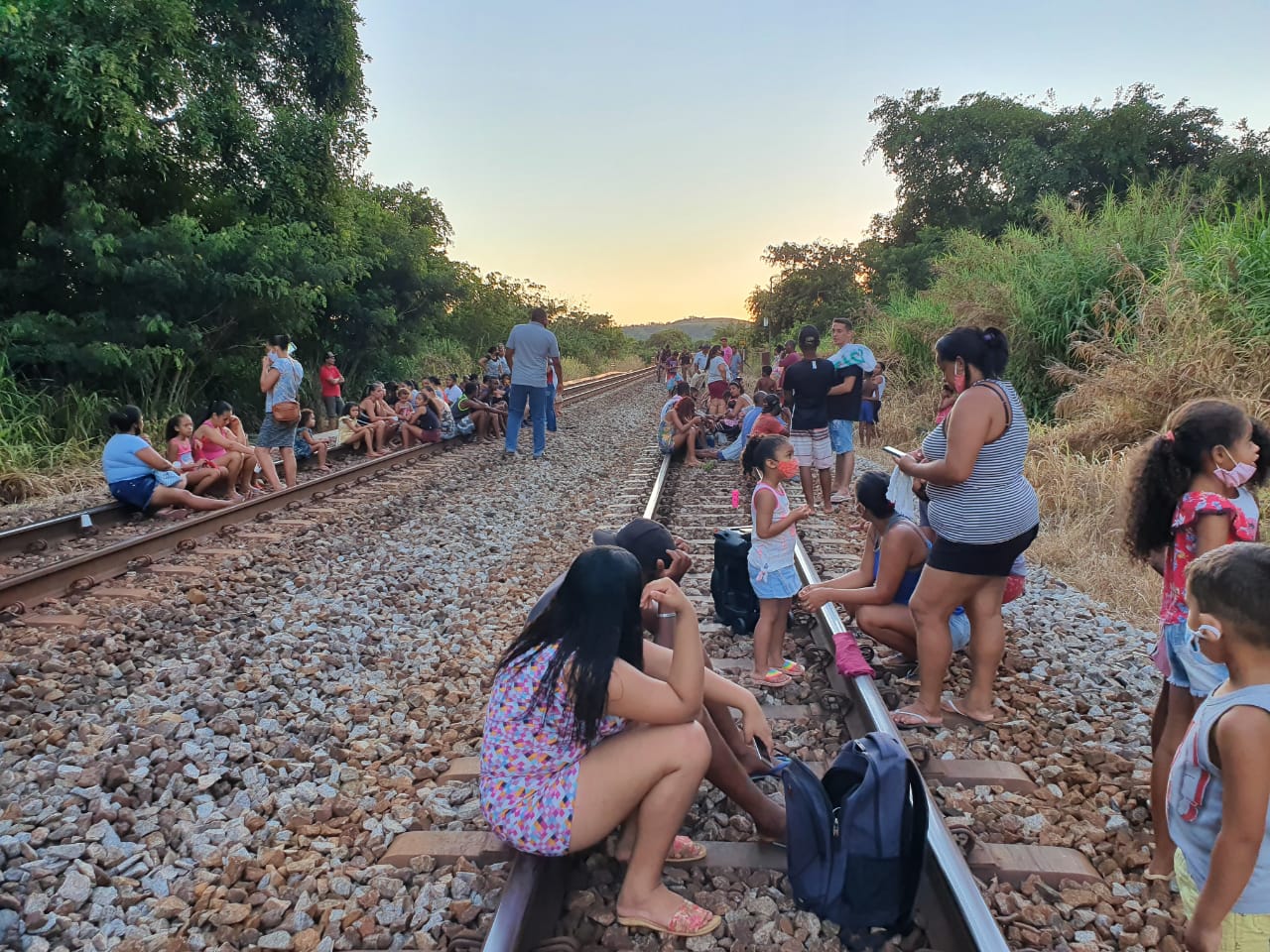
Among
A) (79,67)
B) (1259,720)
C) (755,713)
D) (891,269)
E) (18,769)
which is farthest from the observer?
(891,269)

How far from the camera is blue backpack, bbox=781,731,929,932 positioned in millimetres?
2213

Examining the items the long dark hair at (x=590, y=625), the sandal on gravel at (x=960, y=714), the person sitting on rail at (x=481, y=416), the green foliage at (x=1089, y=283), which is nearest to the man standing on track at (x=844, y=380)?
the green foliage at (x=1089, y=283)

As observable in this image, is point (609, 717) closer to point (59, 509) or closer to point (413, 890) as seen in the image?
point (413, 890)

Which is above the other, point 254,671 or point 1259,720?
point 1259,720

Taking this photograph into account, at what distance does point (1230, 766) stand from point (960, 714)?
183 cm

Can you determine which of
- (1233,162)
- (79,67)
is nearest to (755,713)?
(79,67)

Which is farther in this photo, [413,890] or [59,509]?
[59,509]

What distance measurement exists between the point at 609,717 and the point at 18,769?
2.43m

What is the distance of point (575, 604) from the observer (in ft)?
7.29

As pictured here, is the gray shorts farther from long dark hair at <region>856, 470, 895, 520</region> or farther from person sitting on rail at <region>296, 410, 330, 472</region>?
long dark hair at <region>856, 470, 895, 520</region>

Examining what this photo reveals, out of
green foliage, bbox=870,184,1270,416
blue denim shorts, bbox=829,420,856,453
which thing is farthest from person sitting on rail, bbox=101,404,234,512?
green foliage, bbox=870,184,1270,416

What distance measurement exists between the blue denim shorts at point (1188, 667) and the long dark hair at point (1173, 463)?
28 cm

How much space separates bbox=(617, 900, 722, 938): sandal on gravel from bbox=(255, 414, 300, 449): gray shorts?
7.52 meters

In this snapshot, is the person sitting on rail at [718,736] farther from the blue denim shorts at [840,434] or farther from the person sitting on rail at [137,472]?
the person sitting on rail at [137,472]
